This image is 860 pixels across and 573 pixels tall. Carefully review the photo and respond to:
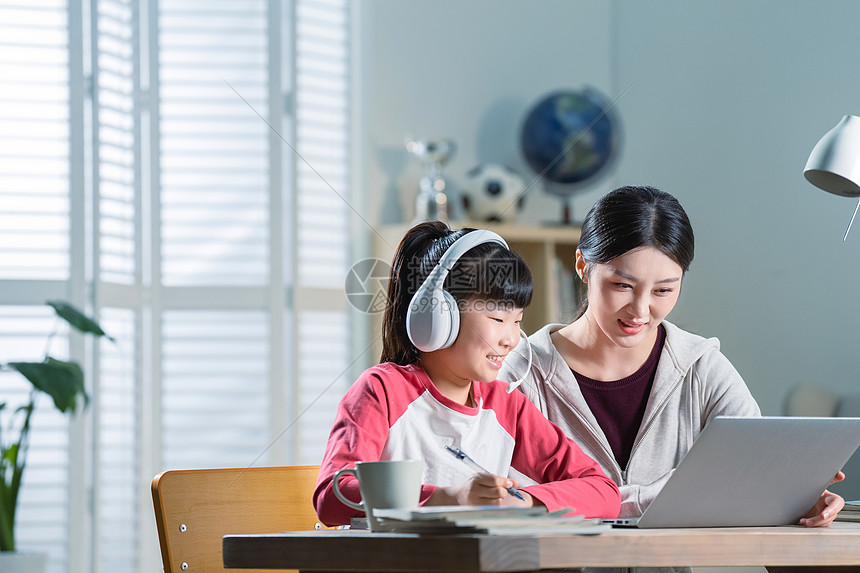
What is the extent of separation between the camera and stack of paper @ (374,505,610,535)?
72 cm

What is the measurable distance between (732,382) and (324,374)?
164 cm

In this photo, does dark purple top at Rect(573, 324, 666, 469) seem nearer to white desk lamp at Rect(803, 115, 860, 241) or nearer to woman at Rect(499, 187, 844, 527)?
woman at Rect(499, 187, 844, 527)

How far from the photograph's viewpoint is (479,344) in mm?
1211

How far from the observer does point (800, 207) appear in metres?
2.12

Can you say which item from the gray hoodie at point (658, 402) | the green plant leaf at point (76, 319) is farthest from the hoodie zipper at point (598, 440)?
the green plant leaf at point (76, 319)

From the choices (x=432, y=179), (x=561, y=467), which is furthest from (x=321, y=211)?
(x=561, y=467)

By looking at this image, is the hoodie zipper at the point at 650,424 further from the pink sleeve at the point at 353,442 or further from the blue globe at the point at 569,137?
the blue globe at the point at 569,137

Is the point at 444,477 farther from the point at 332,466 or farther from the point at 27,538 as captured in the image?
the point at 27,538

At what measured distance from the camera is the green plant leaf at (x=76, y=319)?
2.35m

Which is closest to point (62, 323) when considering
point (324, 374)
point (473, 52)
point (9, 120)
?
point (9, 120)

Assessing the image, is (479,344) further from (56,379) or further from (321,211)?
(321,211)

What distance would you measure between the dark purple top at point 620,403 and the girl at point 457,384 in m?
0.24

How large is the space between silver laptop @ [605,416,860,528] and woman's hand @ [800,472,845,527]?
0.6 inches

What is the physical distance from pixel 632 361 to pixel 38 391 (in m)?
1.60
